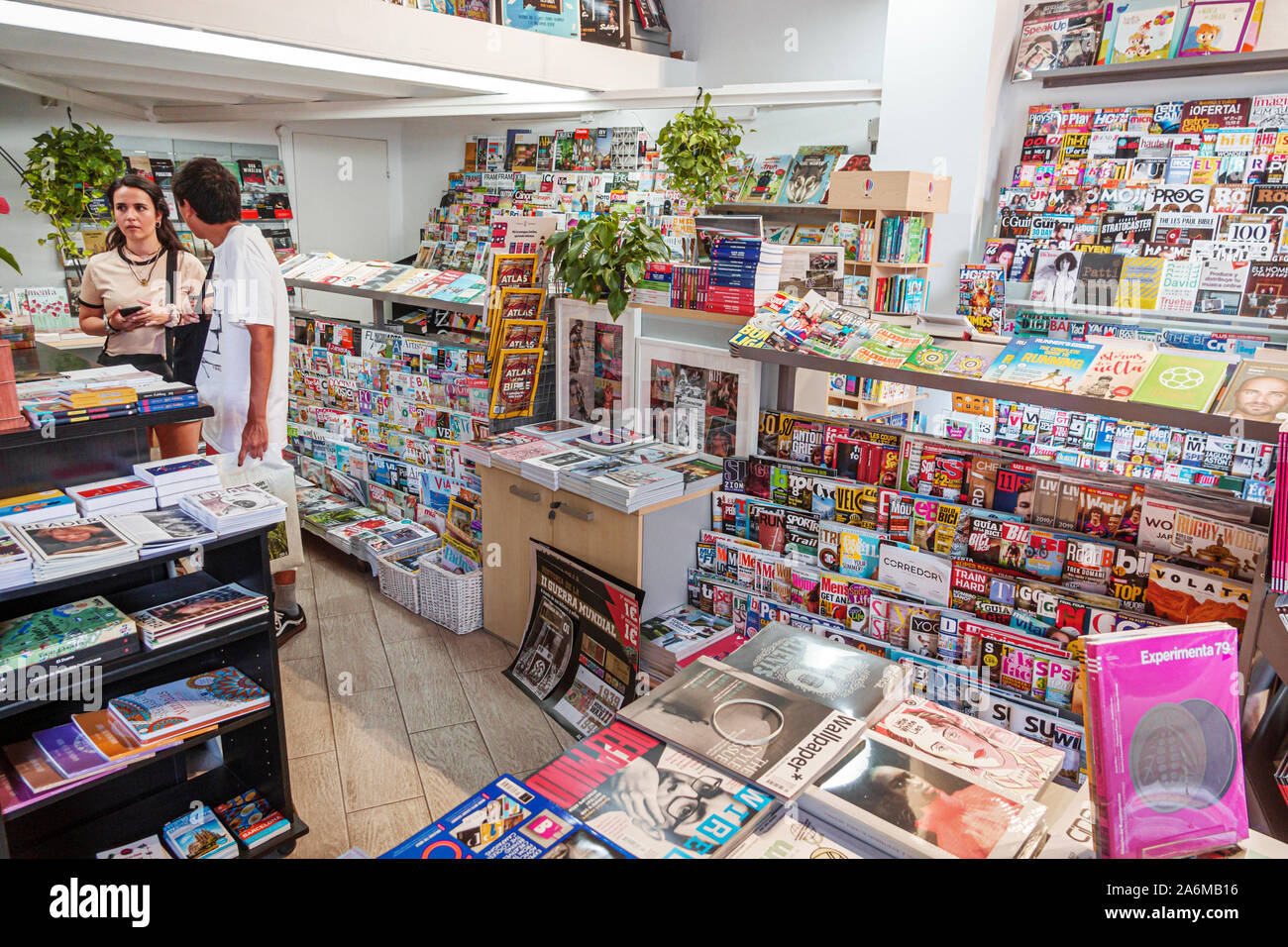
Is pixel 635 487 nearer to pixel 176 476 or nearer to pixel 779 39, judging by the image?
pixel 176 476

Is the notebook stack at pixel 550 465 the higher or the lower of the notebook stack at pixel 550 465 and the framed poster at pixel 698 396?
the lower

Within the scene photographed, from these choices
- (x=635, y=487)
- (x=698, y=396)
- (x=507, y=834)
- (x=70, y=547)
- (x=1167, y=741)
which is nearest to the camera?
(x=1167, y=741)

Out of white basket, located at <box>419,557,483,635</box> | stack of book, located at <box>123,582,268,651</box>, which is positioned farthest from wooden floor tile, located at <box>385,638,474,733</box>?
Result: stack of book, located at <box>123,582,268,651</box>

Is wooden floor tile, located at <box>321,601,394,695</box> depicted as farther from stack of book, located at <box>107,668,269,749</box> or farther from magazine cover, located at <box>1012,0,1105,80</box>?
magazine cover, located at <box>1012,0,1105,80</box>

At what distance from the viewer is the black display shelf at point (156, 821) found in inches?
91.0

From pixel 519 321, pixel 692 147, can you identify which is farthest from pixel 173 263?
pixel 692 147

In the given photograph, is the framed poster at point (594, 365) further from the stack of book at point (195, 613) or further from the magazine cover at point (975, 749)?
the magazine cover at point (975, 749)

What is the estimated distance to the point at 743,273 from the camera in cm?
301

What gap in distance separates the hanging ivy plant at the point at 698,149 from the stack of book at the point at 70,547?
4817mm

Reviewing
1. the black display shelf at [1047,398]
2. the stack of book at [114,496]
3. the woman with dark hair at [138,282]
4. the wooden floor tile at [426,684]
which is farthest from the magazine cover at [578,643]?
the woman with dark hair at [138,282]

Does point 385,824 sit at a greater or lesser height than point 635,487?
lesser

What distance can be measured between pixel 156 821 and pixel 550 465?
5.57 feet

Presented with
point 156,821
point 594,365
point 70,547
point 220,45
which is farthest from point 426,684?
point 220,45
